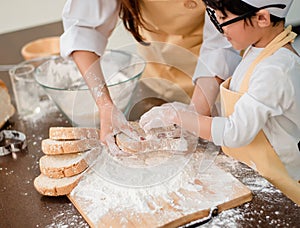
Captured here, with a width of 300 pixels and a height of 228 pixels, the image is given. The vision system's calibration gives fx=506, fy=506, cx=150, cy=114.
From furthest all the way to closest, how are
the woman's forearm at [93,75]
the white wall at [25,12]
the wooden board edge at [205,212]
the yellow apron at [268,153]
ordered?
the white wall at [25,12] < the woman's forearm at [93,75] < the yellow apron at [268,153] < the wooden board edge at [205,212]

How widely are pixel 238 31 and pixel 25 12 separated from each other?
209cm

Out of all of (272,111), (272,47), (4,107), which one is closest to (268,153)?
(272,111)

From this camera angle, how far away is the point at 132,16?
51.5 inches

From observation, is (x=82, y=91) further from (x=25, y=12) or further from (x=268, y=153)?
(x=25, y=12)

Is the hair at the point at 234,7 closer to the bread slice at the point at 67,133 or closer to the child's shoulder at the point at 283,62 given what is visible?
the child's shoulder at the point at 283,62

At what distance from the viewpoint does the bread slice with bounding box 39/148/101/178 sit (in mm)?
1098

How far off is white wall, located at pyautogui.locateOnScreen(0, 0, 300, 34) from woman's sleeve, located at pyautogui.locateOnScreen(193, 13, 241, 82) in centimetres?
168

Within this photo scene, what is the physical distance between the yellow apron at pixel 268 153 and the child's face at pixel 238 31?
0.14 feet

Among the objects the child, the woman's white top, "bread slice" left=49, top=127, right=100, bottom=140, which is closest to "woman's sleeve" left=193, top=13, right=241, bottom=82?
the woman's white top

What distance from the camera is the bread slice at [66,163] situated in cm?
110

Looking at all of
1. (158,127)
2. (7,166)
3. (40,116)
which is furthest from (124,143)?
(40,116)

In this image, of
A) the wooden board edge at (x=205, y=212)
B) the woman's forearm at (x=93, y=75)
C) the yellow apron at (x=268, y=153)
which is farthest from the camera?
the woman's forearm at (x=93, y=75)

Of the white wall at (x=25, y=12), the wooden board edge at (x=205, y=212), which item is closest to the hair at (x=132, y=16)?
the wooden board edge at (x=205, y=212)

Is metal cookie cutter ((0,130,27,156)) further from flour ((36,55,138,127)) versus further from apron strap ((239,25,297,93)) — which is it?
apron strap ((239,25,297,93))
